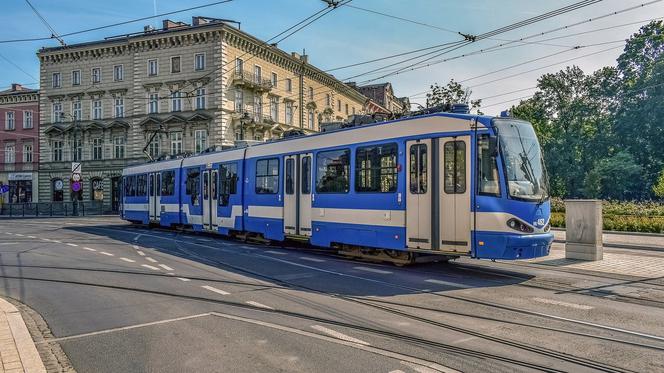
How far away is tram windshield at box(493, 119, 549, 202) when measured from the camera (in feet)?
33.4

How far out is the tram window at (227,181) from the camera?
18550 mm

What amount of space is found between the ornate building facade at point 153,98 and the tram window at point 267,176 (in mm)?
27575

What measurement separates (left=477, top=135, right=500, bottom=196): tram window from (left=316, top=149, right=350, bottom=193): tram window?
3873 millimetres

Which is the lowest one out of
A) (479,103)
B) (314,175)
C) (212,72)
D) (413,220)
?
(413,220)

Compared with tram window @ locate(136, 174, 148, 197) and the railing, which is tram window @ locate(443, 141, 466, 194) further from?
the railing

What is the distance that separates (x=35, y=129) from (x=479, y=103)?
153 feet

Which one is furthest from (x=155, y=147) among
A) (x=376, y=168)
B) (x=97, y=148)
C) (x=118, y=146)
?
(x=376, y=168)

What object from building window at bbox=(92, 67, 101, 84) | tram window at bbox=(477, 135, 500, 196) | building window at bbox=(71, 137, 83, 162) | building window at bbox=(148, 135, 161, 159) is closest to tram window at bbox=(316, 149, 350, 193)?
tram window at bbox=(477, 135, 500, 196)

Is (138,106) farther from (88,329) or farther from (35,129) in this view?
(88,329)

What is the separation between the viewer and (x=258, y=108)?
49500mm

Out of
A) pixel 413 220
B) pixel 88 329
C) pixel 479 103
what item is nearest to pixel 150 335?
pixel 88 329

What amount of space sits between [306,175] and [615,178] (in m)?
39.0

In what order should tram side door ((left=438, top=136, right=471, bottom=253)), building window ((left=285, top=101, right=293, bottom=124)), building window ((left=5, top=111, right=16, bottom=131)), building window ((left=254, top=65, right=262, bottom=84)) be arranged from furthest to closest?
1. building window ((left=5, top=111, right=16, bottom=131))
2. building window ((left=285, top=101, right=293, bottom=124))
3. building window ((left=254, top=65, right=262, bottom=84))
4. tram side door ((left=438, top=136, right=471, bottom=253))

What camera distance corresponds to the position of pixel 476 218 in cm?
1021
